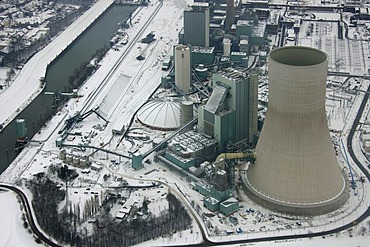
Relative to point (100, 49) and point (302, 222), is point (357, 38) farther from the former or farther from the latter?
point (302, 222)

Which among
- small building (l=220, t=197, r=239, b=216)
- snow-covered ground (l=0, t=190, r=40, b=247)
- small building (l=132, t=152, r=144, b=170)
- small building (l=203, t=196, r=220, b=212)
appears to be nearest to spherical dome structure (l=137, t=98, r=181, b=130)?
small building (l=132, t=152, r=144, b=170)

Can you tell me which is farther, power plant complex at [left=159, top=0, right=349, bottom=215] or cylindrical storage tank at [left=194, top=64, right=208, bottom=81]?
cylindrical storage tank at [left=194, top=64, right=208, bottom=81]

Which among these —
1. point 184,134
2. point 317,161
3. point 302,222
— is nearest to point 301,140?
point 317,161

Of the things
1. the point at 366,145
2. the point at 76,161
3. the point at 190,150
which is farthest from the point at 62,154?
the point at 366,145

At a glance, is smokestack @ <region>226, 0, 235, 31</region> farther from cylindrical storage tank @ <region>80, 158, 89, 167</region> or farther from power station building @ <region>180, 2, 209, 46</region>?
cylindrical storage tank @ <region>80, 158, 89, 167</region>

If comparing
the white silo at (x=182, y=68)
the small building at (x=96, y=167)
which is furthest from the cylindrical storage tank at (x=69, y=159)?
the white silo at (x=182, y=68)
